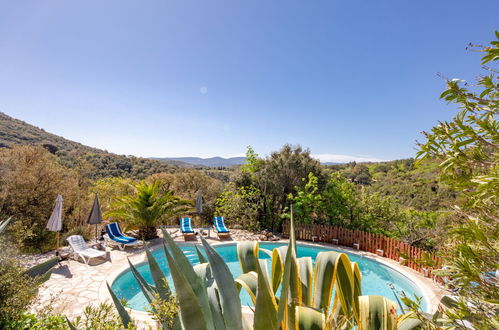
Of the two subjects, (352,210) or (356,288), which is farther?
(352,210)

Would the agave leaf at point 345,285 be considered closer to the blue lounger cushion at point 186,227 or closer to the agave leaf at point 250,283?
the agave leaf at point 250,283

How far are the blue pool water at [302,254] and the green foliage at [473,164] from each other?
16.9ft

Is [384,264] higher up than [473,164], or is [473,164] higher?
[473,164]

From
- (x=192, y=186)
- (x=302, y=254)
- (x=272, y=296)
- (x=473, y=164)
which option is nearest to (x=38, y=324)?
(x=272, y=296)

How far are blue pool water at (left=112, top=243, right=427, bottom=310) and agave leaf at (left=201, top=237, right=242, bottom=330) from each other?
4.56 metres

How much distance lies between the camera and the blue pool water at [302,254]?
5688 mm

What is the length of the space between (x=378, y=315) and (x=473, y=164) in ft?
3.20

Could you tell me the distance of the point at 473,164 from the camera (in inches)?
42.3

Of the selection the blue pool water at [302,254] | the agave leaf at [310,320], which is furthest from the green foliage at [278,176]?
the agave leaf at [310,320]

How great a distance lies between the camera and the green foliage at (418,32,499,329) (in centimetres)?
94

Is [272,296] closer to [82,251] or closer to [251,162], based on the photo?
[82,251]

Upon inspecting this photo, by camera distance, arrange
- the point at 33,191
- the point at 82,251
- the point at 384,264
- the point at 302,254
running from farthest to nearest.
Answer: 1. the point at 302,254
2. the point at 33,191
3. the point at 384,264
4. the point at 82,251

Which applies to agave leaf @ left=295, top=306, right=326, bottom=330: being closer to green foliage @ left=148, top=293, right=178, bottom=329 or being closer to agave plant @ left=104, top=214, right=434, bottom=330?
agave plant @ left=104, top=214, right=434, bottom=330

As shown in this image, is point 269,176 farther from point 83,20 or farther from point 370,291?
point 83,20
